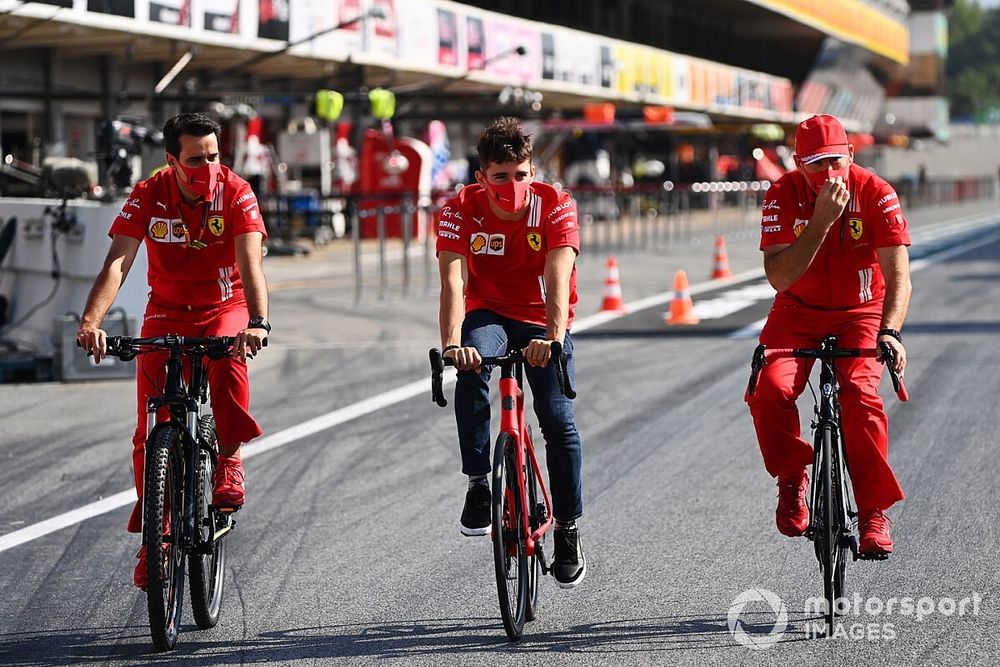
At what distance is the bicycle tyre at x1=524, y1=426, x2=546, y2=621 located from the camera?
19.1 feet

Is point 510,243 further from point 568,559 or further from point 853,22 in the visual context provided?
point 853,22

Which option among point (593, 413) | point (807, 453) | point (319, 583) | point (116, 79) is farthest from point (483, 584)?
point (116, 79)

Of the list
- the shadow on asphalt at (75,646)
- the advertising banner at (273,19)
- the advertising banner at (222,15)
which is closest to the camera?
the shadow on asphalt at (75,646)

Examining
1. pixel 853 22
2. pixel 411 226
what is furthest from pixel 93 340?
pixel 853 22

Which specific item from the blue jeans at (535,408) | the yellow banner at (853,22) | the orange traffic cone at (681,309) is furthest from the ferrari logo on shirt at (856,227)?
the yellow banner at (853,22)

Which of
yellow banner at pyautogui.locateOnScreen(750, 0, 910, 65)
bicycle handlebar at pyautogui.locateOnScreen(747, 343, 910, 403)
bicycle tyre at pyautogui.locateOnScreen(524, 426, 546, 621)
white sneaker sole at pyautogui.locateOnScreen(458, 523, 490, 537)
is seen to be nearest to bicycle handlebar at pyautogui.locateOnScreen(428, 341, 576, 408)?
bicycle tyre at pyautogui.locateOnScreen(524, 426, 546, 621)

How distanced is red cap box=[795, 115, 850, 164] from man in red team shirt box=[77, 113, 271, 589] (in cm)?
191

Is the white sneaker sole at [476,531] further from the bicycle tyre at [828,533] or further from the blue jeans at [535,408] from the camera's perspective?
the bicycle tyre at [828,533]

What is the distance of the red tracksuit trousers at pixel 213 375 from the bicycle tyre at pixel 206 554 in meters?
0.09

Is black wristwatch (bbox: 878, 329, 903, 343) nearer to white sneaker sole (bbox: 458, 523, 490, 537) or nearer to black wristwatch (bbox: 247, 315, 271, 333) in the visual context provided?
white sneaker sole (bbox: 458, 523, 490, 537)

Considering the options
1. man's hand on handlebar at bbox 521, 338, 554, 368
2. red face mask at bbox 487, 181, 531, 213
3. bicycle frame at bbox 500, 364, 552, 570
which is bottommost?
bicycle frame at bbox 500, 364, 552, 570

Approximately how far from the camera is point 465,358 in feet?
18.5

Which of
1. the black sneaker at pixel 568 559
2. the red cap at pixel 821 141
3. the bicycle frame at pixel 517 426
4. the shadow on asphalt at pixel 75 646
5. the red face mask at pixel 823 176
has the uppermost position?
the red cap at pixel 821 141

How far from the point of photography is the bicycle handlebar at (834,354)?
18.6 feet
